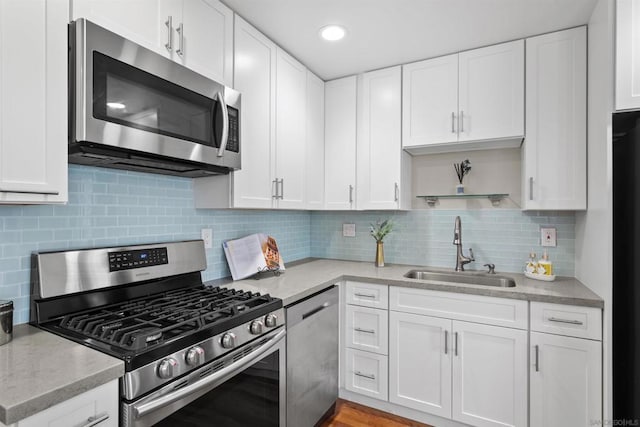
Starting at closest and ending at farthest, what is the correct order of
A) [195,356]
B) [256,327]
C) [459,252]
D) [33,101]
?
[33,101] → [195,356] → [256,327] → [459,252]

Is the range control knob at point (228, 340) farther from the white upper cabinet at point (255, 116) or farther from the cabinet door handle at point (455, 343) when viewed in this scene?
the cabinet door handle at point (455, 343)

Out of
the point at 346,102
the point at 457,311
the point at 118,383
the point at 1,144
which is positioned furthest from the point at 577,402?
the point at 1,144

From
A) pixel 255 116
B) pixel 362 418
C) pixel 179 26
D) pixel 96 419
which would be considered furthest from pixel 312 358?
pixel 179 26

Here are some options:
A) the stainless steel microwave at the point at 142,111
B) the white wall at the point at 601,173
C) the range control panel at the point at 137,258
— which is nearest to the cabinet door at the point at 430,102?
the white wall at the point at 601,173

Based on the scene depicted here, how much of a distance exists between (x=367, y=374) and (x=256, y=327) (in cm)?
119

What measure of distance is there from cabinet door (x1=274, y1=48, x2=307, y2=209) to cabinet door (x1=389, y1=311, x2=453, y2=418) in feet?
3.43

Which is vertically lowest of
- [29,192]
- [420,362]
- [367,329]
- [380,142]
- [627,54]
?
[420,362]

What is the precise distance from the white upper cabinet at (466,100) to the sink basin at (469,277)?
911mm

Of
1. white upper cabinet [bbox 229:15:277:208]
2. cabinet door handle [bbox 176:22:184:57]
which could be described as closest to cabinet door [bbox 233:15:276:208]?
white upper cabinet [bbox 229:15:277:208]

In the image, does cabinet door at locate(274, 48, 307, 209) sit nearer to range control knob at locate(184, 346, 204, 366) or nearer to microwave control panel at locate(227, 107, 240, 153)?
microwave control panel at locate(227, 107, 240, 153)

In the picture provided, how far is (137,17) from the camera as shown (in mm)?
1368

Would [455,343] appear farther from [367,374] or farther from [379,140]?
[379,140]

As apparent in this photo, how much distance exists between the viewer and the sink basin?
2.30 m

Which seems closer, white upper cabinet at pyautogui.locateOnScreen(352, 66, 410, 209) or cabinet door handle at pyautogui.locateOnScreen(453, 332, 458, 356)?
cabinet door handle at pyautogui.locateOnScreen(453, 332, 458, 356)
